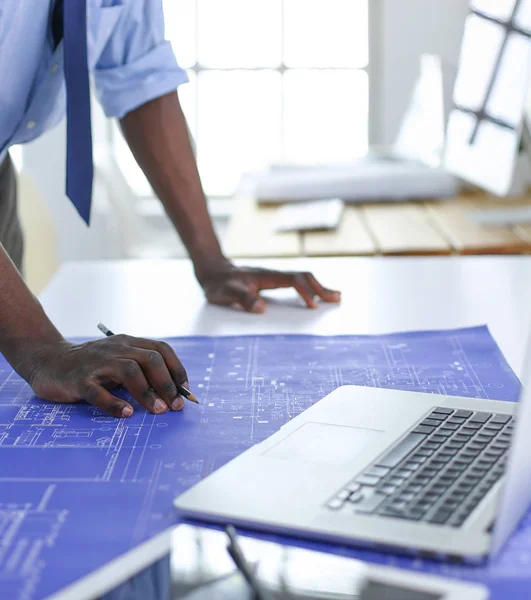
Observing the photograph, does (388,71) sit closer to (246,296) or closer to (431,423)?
(246,296)

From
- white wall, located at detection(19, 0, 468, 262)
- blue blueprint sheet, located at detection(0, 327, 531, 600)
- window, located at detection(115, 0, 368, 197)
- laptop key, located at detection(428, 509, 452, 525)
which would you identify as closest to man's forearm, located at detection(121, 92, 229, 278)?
blue blueprint sheet, located at detection(0, 327, 531, 600)

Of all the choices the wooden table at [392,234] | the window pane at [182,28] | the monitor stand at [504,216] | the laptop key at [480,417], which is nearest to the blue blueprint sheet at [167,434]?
the laptop key at [480,417]

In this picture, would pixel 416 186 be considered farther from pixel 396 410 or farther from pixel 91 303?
pixel 396 410

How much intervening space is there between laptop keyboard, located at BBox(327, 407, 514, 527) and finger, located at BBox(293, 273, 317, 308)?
1.86 ft

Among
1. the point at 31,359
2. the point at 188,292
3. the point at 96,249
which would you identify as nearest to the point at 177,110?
the point at 188,292

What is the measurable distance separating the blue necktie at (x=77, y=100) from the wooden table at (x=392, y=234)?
59 cm

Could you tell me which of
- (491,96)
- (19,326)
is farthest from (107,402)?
(491,96)

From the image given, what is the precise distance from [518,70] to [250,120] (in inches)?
76.0

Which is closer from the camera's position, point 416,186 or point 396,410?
point 396,410

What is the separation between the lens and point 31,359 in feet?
3.31

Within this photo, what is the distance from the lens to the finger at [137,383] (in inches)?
36.5

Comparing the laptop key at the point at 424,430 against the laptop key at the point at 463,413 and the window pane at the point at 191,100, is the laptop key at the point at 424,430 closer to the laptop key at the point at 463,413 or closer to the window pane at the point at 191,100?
the laptop key at the point at 463,413

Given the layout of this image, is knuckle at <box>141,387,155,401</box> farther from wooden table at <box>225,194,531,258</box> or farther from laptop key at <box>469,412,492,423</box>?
wooden table at <box>225,194,531,258</box>

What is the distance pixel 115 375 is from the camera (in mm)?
934
